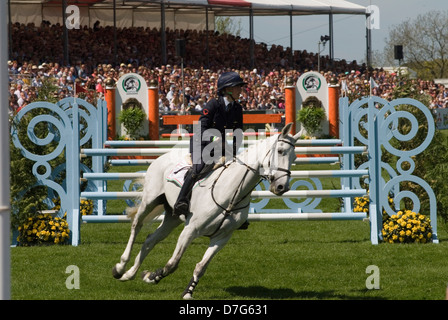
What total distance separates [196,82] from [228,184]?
26.9 m

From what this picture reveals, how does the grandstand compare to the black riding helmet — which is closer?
the black riding helmet

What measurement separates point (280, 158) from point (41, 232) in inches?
188

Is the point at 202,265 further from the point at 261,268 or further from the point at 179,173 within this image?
the point at 261,268

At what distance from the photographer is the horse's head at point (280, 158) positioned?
6.87m

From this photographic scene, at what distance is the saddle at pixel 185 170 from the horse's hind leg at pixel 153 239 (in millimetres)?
549

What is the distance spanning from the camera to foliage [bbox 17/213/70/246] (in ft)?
34.7

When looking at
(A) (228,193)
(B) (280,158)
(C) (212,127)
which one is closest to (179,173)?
(C) (212,127)

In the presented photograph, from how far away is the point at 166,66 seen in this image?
35500 millimetres

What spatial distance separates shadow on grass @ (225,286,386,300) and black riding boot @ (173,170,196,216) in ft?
3.14

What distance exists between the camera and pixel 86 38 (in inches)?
1468

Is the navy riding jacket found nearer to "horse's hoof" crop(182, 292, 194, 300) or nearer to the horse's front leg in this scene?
the horse's front leg

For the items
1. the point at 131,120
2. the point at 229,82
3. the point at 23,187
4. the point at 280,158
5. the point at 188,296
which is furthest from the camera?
the point at 131,120

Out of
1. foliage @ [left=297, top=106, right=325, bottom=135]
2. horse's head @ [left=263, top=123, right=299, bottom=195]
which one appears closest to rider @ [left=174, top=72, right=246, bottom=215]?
horse's head @ [left=263, top=123, right=299, bottom=195]
